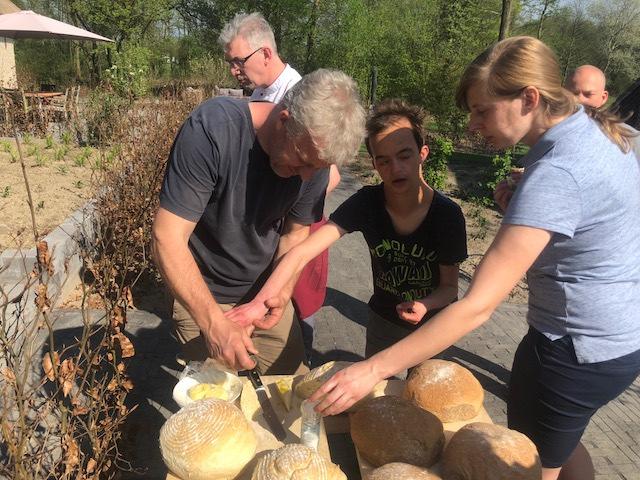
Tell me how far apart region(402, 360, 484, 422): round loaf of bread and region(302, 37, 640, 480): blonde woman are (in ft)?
0.69

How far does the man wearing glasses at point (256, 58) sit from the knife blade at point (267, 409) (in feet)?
8.59

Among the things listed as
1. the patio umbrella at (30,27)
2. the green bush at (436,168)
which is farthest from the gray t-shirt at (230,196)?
the patio umbrella at (30,27)

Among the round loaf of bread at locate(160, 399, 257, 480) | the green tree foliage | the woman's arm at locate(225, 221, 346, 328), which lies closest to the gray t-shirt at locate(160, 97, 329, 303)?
the woman's arm at locate(225, 221, 346, 328)

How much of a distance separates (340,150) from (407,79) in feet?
40.8

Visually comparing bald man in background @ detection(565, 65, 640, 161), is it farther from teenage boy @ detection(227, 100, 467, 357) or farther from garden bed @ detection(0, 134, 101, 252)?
garden bed @ detection(0, 134, 101, 252)

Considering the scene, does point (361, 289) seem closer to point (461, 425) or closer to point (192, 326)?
point (192, 326)

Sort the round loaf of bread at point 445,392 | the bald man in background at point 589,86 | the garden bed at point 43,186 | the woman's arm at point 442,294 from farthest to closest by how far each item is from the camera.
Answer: the garden bed at point 43,186
the bald man in background at point 589,86
the woman's arm at point 442,294
the round loaf of bread at point 445,392

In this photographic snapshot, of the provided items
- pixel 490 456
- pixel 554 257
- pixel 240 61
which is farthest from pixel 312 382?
pixel 240 61

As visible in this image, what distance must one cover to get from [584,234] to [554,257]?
0.39ft

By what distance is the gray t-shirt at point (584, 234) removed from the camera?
1424 mm

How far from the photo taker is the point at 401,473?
1.50m

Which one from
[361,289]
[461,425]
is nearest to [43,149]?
[361,289]

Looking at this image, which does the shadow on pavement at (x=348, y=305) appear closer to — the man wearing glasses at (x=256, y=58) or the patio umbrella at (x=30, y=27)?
the man wearing glasses at (x=256, y=58)

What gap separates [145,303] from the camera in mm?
4551
